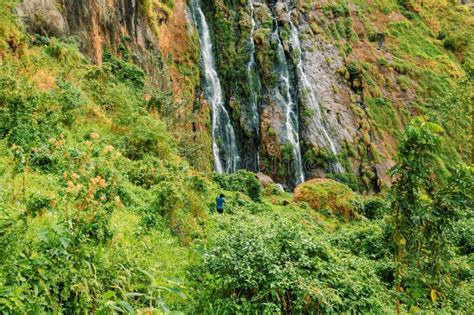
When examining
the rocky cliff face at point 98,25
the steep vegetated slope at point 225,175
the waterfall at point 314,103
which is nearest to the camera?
the steep vegetated slope at point 225,175

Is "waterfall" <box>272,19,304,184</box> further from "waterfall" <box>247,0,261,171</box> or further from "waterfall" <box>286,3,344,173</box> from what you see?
"waterfall" <box>247,0,261,171</box>

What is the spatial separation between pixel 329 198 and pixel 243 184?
4.62m

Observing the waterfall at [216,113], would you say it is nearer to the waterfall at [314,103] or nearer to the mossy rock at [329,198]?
the mossy rock at [329,198]

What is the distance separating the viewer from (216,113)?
25203 millimetres

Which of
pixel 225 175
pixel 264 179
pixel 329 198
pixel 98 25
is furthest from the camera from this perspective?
pixel 264 179

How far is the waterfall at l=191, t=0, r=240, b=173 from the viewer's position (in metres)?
24.3

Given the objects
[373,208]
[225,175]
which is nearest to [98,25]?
[225,175]

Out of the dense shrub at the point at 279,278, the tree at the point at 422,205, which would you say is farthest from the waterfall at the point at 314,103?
the dense shrub at the point at 279,278

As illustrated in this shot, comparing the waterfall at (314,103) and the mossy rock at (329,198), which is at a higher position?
the waterfall at (314,103)

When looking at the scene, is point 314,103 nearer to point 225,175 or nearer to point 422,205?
point 225,175

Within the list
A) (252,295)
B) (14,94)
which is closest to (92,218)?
(252,295)

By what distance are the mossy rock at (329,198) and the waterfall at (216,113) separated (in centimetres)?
508

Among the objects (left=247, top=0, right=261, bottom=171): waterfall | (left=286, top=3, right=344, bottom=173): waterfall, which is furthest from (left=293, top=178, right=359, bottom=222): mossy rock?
(left=286, top=3, right=344, bottom=173): waterfall

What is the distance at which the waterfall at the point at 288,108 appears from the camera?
26.3 m
